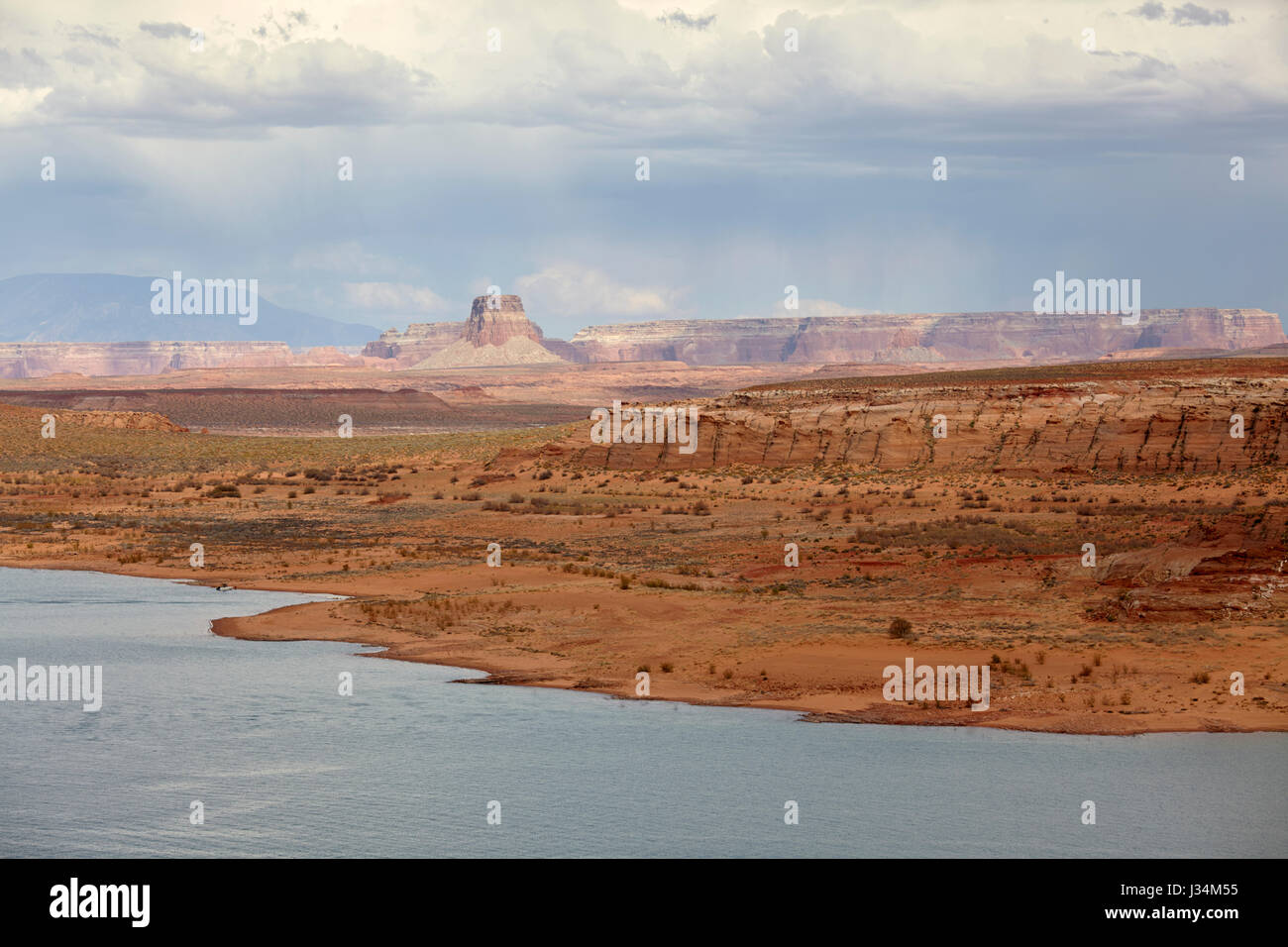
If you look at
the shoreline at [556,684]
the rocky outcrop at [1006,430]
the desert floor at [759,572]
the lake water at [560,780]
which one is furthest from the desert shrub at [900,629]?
the rocky outcrop at [1006,430]

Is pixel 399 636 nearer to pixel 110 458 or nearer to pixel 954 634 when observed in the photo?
pixel 954 634

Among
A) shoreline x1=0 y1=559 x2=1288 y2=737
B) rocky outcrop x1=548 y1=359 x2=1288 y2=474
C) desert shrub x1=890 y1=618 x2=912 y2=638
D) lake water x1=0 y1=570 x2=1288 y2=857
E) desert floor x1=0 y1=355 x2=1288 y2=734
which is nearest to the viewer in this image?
lake water x1=0 y1=570 x2=1288 y2=857

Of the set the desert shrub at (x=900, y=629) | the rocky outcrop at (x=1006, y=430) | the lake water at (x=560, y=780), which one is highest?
the rocky outcrop at (x=1006, y=430)

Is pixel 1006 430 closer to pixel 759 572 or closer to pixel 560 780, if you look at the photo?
pixel 759 572

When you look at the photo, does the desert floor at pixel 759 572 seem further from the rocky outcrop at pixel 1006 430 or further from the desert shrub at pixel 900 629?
the rocky outcrop at pixel 1006 430

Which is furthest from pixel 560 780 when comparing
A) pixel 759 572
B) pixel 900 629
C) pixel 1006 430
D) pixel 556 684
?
pixel 1006 430

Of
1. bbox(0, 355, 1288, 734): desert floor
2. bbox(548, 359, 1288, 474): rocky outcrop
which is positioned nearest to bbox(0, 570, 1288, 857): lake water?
bbox(0, 355, 1288, 734): desert floor

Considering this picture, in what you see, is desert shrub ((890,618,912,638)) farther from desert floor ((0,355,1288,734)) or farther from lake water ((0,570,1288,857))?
lake water ((0,570,1288,857))
